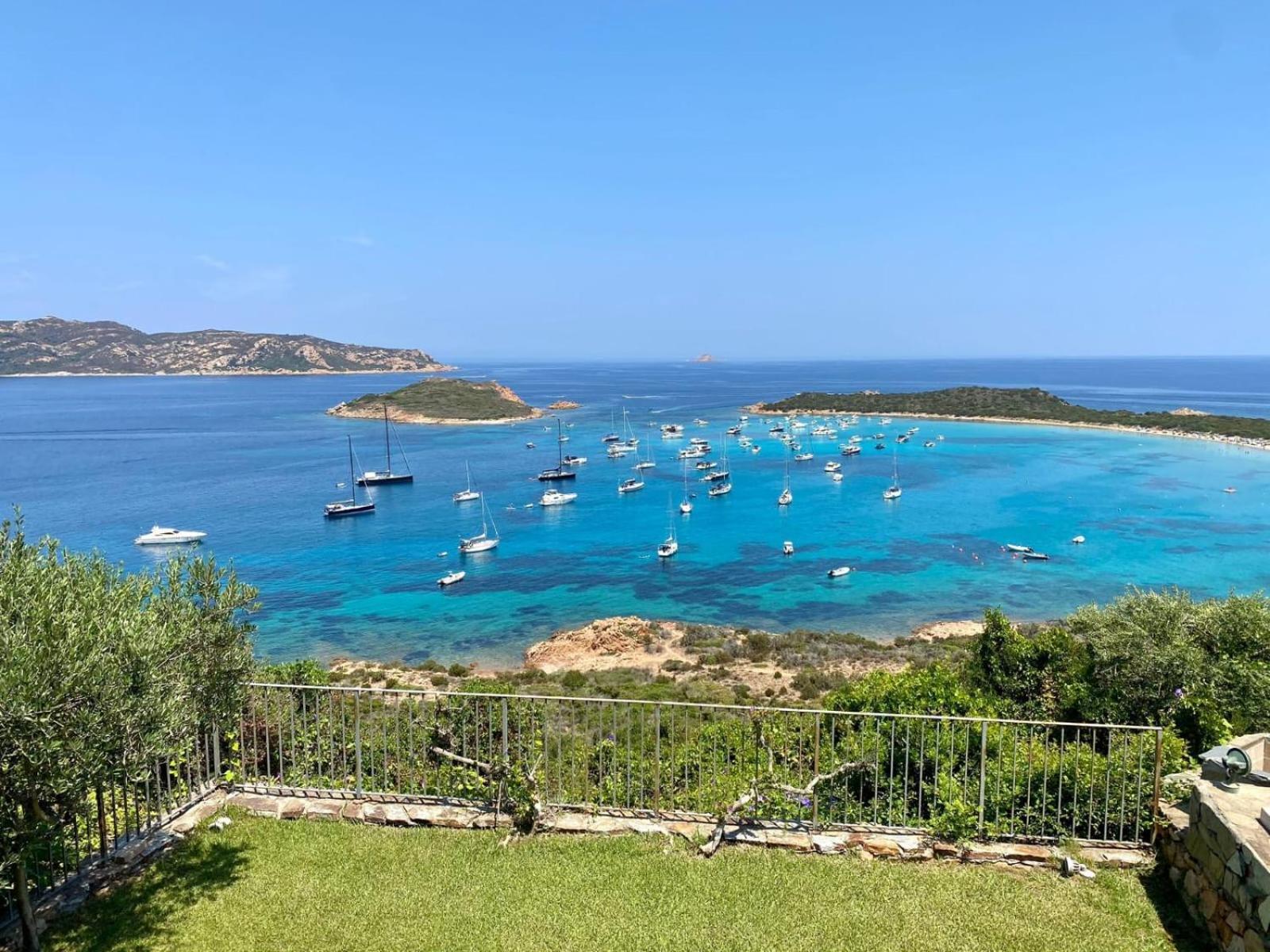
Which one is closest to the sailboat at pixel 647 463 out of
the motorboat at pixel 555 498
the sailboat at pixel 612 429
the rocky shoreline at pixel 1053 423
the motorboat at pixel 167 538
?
the sailboat at pixel 612 429

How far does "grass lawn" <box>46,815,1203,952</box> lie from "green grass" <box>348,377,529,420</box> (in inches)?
4981

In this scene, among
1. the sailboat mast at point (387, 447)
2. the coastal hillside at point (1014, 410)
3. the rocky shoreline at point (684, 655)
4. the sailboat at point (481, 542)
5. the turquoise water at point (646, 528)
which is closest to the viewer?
the rocky shoreline at point (684, 655)

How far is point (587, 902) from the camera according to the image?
6723 millimetres

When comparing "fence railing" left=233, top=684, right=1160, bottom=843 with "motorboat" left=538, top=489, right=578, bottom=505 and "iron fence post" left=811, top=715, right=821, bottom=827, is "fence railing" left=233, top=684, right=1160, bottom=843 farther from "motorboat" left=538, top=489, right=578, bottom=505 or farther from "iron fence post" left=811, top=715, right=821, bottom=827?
"motorboat" left=538, top=489, right=578, bottom=505

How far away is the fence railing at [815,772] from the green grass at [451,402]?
125 meters

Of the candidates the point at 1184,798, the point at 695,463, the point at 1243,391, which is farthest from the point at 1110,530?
the point at 1243,391

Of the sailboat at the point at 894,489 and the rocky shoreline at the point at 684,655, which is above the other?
the sailboat at the point at 894,489

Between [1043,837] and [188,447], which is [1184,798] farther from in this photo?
[188,447]

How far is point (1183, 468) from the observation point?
3088 inches

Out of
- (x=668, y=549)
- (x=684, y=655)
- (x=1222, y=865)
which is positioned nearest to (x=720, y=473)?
(x=668, y=549)

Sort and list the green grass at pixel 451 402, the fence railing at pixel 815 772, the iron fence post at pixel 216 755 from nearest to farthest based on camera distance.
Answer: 1. the fence railing at pixel 815 772
2. the iron fence post at pixel 216 755
3. the green grass at pixel 451 402

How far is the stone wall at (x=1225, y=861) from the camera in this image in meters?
5.45

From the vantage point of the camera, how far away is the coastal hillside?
100 m

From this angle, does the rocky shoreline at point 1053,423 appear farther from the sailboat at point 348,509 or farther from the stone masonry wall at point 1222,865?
the stone masonry wall at point 1222,865
